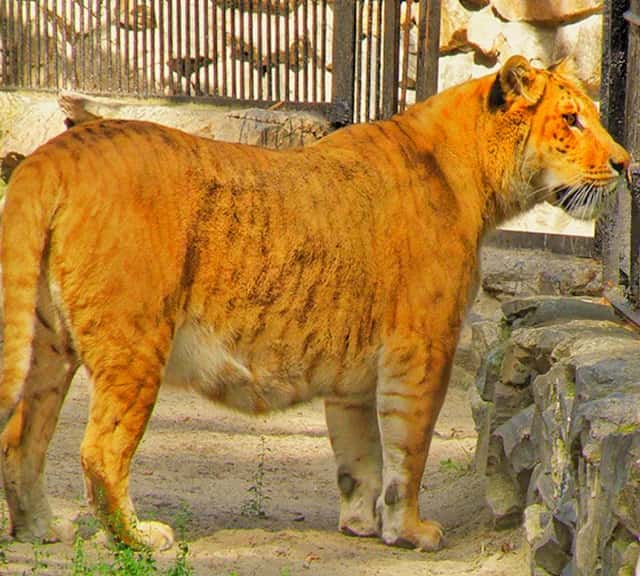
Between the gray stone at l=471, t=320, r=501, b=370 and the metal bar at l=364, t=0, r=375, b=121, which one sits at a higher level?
the metal bar at l=364, t=0, r=375, b=121

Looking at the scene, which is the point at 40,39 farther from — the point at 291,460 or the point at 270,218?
the point at 270,218

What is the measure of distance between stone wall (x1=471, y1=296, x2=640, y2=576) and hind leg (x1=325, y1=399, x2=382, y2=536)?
0.48 metres

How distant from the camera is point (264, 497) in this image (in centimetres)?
571

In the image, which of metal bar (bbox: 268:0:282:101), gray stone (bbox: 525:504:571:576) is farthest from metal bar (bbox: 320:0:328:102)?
gray stone (bbox: 525:504:571:576)

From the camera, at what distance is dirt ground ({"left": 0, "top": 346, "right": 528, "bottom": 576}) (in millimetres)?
5004

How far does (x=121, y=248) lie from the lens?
4.75 meters

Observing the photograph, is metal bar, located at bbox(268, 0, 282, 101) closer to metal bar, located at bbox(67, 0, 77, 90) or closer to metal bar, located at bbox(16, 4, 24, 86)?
metal bar, located at bbox(67, 0, 77, 90)

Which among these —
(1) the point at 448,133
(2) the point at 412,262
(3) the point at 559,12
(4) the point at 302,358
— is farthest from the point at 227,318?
(3) the point at 559,12

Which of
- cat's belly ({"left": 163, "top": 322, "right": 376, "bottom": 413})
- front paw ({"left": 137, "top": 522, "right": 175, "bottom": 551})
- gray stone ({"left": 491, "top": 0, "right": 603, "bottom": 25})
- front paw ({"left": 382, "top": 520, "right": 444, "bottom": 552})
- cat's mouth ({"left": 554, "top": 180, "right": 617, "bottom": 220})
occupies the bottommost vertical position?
front paw ({"left": 382, "top": 520, "right": 444, "bottom": 552})

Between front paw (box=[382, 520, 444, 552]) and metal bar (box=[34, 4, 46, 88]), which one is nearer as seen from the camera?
front paw (box=[382, 520, 444, 552])

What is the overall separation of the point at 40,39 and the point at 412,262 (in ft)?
18.1

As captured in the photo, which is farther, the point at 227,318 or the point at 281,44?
the point at 281,44

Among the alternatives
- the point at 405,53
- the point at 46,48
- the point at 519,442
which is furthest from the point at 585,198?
the point at 46,48

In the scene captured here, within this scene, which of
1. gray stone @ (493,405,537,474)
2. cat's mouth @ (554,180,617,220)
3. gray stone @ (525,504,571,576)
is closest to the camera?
gray stone @ (525,504,571,576)
